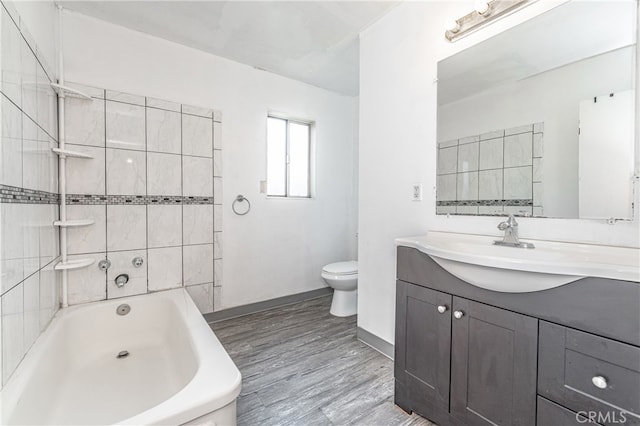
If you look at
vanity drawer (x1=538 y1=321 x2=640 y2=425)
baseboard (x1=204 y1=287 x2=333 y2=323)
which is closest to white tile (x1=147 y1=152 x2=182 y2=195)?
baseboard (x1=204 y1=287 x2=333 y2=323)

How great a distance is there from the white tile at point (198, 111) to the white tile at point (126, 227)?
34.2 inches

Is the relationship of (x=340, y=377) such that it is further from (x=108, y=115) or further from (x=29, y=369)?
(x=108, y=115)

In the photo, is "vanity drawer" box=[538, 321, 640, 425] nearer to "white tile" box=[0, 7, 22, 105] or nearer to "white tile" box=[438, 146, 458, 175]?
"white tile" box=[438, 146, 458, 175]

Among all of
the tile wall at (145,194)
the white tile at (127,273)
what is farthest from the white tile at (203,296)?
the white tile at (127,273)

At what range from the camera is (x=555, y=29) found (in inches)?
47.8

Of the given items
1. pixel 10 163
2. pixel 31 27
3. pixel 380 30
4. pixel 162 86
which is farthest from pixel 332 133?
pixel 10 163

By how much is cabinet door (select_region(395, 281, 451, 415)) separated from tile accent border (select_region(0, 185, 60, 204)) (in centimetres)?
172

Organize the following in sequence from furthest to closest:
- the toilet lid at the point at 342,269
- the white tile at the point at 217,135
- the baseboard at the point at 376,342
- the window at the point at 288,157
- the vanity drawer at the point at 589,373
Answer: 1. the window at the point at 288,157
2. the toilet lid at the point at 342,269
3. the white tile at the point at 217,135
4. the baseboard at the point at 376,342
5. the vanity drawer at the point at 589,373

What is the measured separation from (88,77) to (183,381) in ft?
6.94

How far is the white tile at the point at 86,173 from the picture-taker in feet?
6.20

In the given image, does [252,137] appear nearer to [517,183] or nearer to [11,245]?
[11,245]

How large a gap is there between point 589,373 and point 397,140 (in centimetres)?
144

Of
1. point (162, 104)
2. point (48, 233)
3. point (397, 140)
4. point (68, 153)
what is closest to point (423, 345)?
point (397, 140)

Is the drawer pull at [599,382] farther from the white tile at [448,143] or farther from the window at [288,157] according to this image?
the window at [288,157]
